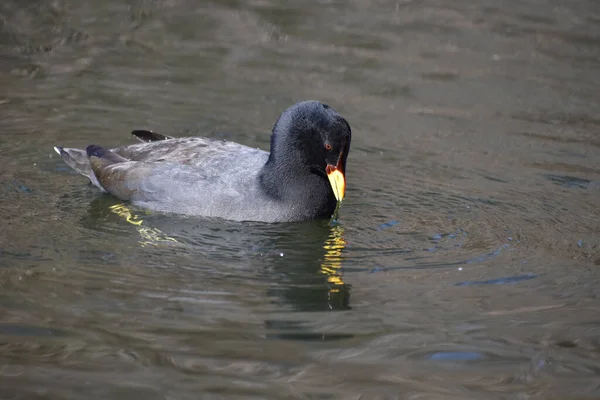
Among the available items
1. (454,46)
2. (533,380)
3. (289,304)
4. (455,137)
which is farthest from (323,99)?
(533,380)

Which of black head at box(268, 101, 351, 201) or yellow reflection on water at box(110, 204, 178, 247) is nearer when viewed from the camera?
yellow reflection on water at box(110, 204, 178, 247)

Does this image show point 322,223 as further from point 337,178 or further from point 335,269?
point 335,269

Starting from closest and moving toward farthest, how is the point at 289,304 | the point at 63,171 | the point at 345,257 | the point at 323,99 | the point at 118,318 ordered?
the point at 118,318 → the point at 289,304 → the point at 345,257 → the point at 63,171 → the point at 323,99

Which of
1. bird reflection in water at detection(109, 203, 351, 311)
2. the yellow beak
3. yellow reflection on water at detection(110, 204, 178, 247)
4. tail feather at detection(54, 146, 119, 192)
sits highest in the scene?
the yellow beak

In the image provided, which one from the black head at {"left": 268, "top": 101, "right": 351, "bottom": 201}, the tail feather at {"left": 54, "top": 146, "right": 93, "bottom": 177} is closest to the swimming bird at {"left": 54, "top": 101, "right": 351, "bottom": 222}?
the black head at {"left": 268, "top": 101, "right": 351, "bottom": 201}

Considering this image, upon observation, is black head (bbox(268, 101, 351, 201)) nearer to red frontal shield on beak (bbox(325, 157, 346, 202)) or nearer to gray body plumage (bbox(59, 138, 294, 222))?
red frontal shield on beak (bbox(325, 157, 346, 202))

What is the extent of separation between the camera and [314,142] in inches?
298

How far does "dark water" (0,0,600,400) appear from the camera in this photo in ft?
17.0

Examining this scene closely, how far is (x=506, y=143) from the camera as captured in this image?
980cm

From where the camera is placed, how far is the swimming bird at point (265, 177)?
24.6 feet

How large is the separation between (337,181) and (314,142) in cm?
40

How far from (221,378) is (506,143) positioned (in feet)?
18.8

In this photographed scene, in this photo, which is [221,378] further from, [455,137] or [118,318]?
[455,137]

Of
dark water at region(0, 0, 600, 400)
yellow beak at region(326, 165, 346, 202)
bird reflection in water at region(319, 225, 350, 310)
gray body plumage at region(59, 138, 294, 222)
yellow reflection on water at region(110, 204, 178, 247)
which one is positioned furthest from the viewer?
gray body plumage at region(59, 138, 294, 222)
